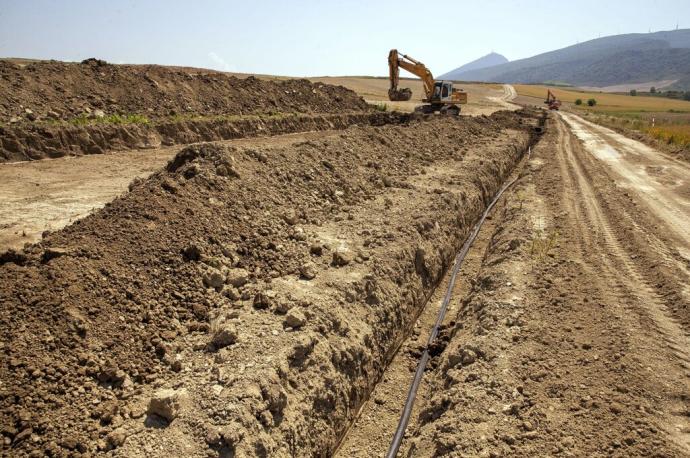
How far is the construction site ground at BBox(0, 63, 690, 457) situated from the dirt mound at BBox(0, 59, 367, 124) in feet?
15.4

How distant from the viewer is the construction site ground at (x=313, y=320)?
459cm

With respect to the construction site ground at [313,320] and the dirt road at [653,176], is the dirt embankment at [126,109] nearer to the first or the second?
the construction site ground at [313,320]

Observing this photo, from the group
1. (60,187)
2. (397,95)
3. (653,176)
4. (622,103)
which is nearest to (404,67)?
(397,95)

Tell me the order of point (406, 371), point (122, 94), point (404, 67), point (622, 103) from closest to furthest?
point (406, 371)
point (122, 94)
point (404, 67)
point (622, 103)

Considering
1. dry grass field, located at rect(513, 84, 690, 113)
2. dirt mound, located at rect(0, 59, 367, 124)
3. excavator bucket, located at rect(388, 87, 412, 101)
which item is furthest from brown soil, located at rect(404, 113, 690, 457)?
dry grass field, located at rect(513, 84, 690, 113)

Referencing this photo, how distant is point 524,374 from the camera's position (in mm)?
5727

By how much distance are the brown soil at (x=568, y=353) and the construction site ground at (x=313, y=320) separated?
0.10ft

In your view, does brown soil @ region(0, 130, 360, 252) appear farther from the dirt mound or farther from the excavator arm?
the excavator arm

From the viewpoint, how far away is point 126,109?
57.1 ft

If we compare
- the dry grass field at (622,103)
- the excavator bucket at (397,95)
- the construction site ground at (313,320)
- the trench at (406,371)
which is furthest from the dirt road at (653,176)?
the dry grass field at (622,103)

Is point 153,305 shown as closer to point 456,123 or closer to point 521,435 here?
point 521,435

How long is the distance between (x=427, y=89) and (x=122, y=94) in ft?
56.2

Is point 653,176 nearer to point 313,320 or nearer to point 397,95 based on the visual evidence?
A: point 397,95

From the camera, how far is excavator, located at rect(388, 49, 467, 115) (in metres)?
27.0
